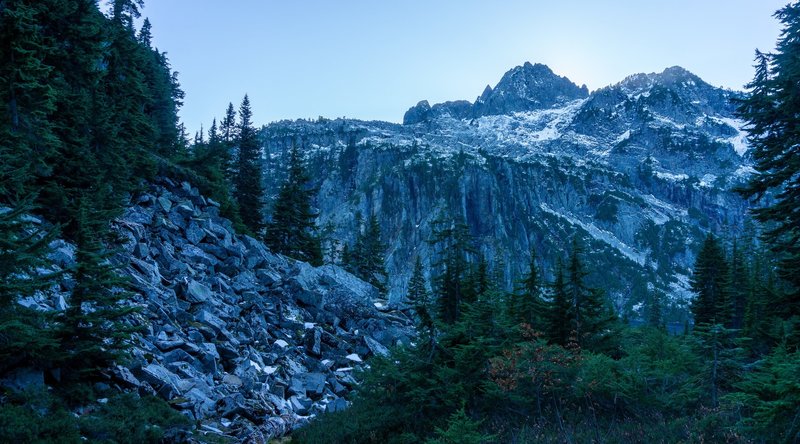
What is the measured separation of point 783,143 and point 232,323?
25876 mm

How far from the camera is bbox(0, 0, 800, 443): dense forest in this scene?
9445mm

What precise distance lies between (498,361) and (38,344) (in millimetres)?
11908

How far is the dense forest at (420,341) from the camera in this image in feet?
31.0

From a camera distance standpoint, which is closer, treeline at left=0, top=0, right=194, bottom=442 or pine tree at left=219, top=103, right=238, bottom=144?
treeline at left=0, top=0, right=194, bottom=442

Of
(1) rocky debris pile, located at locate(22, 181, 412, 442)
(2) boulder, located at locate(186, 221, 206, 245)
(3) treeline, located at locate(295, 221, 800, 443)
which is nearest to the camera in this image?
(3) treeline, located at locate(295, 221, 800, 443)

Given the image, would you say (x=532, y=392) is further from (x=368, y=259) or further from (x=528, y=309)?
(x=368, y=259)

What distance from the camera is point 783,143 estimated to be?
1680 centimetres

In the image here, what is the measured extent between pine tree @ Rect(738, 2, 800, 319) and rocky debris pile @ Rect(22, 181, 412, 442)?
17.7 m

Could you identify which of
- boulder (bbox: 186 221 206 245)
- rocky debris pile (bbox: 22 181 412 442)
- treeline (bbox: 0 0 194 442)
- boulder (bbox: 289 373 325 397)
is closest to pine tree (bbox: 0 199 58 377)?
treeline (bbox: 0 0 194 442)

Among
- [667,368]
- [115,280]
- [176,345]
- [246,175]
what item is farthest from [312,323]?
[246,175]

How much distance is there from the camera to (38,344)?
953 centimetres

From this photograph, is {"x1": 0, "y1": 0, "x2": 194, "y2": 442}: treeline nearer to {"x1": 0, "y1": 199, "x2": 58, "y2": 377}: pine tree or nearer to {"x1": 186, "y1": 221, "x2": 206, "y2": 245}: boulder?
{"x1": 0, "y1": 199, "x2": 58, "y2": 377}: pine tree

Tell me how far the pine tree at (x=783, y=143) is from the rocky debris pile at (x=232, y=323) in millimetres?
17687

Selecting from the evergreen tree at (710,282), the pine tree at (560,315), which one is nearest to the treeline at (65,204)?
the pine tree at (560,315)
